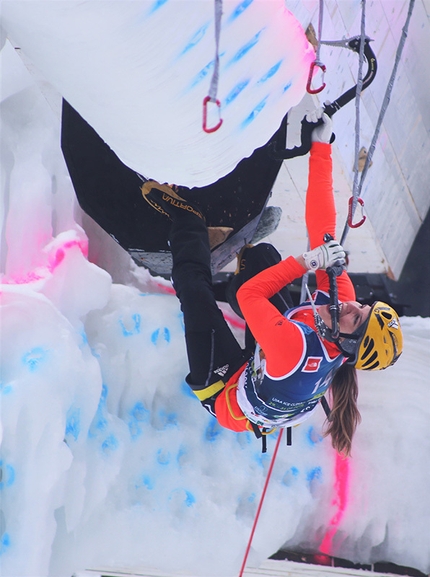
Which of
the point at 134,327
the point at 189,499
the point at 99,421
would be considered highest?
the point at 134,327

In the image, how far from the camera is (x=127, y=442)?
1.92 m

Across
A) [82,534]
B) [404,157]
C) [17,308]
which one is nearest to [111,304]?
[17,308]

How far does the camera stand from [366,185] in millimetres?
2270

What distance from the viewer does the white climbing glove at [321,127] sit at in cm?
162

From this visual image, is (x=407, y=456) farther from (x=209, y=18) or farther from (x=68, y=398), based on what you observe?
(x=209, y=18)

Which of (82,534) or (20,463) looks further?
(82,534)

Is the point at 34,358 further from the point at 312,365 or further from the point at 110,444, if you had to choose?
the point at 312,365

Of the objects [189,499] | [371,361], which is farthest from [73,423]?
[371,361]

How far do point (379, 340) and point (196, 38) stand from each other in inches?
33.5

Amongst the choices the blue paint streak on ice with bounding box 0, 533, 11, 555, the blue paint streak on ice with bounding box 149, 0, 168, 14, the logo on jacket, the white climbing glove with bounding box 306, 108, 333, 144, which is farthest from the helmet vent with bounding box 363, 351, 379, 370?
the blue paint streak on ice with bounding box 0, 533, 11, 555

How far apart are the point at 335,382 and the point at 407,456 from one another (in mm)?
565

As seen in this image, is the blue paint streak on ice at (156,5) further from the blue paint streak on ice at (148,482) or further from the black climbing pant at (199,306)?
the blue paint streak on ice at (148,482)

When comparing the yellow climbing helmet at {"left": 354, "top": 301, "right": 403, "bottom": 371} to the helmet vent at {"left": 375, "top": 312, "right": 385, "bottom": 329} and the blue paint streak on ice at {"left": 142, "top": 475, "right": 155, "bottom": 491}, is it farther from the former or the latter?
the blue paint streak on ice at {"left": 142, "top": 475, "right": 155, "bottom": 491}

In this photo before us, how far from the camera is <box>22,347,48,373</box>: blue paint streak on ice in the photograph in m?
1.66
